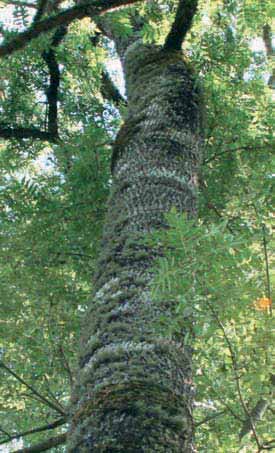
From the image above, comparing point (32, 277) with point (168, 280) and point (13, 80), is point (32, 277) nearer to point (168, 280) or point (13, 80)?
point (13, 80)

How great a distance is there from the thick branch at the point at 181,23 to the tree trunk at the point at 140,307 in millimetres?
356

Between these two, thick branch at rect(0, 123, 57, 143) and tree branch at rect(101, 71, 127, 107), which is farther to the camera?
tree branch at rect(101, 71, 127, 107)

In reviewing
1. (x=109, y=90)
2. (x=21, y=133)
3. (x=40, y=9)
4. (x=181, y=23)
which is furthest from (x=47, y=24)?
(x=109, y=90)

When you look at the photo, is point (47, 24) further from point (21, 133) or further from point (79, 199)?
point (21, 133)

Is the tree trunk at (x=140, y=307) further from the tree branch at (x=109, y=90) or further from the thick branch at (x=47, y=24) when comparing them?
the tree branch at (x=109, y=90)

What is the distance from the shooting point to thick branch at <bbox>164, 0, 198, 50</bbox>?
4.39 m

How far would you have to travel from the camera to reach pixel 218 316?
2496mm

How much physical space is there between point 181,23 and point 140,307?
2.57m

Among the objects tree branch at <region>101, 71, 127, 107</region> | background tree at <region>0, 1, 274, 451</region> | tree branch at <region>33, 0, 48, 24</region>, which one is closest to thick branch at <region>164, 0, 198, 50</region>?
background tree at <region>0, 1, 274, 451</region>

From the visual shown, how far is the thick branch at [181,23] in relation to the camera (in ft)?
A: 14.4

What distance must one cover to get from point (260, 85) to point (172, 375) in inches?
140

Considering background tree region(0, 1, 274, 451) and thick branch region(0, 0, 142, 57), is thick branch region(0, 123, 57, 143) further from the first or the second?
thick branch region(0, 0, 142, 57)

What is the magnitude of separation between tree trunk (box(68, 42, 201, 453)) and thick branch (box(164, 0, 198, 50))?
0.36 meters

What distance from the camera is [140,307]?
272cm
